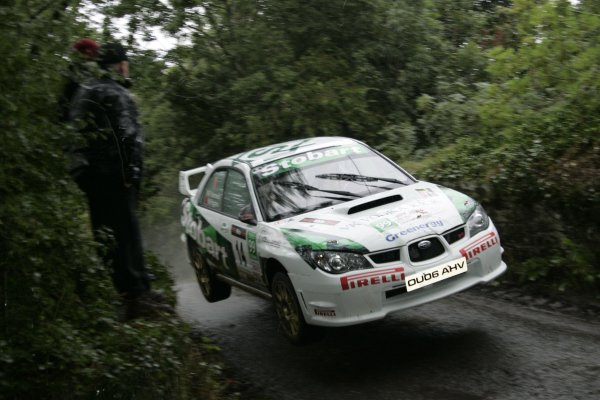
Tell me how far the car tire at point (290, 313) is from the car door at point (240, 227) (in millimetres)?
436

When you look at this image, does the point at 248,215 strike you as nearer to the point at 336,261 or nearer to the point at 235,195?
the point at 235,195

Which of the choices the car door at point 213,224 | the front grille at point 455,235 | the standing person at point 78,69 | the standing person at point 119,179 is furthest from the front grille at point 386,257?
the standing person at point 78,69

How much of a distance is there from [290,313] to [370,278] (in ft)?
3.35

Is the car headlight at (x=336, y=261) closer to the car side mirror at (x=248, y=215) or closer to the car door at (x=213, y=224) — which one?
the car side mirror at (x=248, y=215)

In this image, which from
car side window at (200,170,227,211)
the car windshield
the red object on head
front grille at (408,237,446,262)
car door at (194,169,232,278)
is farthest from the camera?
car side window at (200,170,227,211)

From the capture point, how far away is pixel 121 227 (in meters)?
6.72

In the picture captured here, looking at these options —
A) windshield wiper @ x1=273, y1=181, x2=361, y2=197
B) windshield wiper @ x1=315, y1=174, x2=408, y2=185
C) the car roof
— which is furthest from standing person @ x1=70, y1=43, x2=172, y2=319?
windshield wiper @ x1=315, y1=174, x2=408, y2=185

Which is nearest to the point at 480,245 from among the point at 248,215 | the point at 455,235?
the point at 455,235

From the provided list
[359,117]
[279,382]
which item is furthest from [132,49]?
[279,382]

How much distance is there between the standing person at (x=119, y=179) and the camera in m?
6.46

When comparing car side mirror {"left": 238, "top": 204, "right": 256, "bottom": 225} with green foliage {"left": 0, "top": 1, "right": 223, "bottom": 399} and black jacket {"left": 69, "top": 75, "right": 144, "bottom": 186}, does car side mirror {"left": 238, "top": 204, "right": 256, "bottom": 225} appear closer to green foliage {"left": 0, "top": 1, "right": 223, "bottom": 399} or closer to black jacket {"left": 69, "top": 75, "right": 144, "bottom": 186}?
black jacket {"left": 69, "top": 75, "right": 144, "bottom": 186}

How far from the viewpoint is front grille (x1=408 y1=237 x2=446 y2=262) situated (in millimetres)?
6590

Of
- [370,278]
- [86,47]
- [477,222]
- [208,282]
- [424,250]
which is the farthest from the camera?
[208,282]

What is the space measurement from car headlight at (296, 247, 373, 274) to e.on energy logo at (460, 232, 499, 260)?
0.92m
